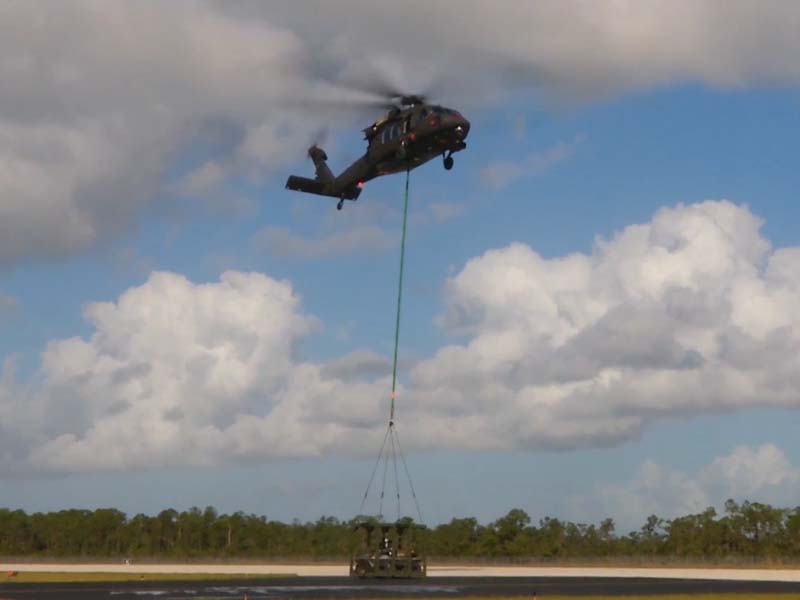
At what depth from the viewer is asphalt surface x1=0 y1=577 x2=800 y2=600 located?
1852 inches

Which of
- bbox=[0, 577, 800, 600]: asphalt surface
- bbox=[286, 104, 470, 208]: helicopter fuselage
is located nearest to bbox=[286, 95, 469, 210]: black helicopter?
bbox=[286, 104, 470, 208]: helicopter fuselage

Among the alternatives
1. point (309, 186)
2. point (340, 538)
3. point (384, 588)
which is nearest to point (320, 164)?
point (309, 186)

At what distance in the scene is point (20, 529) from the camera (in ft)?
506

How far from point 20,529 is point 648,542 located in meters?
82.6

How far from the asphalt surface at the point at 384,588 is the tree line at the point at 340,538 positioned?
44.8m

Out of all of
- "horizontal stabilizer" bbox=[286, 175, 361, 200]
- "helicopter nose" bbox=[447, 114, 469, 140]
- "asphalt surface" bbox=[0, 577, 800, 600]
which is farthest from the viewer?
"horizontal stabilizer" bbox=[286, 175, 361, 200]

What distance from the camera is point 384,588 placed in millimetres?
50625

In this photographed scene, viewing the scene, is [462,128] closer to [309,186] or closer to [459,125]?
[459,125]

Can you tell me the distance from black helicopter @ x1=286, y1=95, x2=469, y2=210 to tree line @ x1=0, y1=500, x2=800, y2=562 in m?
57.6

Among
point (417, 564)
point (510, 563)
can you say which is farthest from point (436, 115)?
point (510, 563)

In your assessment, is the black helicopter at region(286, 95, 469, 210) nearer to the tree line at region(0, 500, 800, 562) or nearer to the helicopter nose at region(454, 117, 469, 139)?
the helicopter nose at region(454, 117, 469, 139)

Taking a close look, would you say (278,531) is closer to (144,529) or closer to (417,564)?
(144,529)

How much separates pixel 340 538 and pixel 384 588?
8618 centimetres

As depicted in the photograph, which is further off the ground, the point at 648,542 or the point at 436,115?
the point at 436,115
